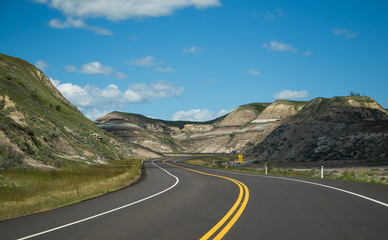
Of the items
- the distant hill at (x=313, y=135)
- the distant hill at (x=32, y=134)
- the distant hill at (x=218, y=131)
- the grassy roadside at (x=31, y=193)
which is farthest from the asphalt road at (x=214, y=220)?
the distant hill at (x=218, y=131)

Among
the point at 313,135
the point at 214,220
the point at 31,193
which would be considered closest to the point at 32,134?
the point at 31,193

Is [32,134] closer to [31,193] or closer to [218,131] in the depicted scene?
[31,193]

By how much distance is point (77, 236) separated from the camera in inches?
299

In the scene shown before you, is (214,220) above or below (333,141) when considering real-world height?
below

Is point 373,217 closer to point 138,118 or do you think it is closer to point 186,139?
point 186,139

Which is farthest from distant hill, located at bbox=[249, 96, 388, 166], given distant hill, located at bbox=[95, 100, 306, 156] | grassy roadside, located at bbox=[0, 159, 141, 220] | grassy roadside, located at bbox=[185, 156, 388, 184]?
distant hill, located at bbox=[95, 100, 306, 156]

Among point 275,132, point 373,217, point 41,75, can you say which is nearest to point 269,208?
point 373,217

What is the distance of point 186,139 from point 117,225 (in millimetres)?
178596

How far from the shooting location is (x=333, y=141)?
62438mm

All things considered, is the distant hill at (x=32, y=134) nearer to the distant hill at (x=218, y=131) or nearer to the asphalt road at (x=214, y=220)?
the asphalt road at (x=214, y=220)

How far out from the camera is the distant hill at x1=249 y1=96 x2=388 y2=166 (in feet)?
176

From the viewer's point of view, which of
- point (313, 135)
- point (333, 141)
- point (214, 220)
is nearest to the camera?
point (214, 220)

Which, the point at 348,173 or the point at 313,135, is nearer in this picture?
the point at 348,173

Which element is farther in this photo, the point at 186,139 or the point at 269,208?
the point at 186,139
